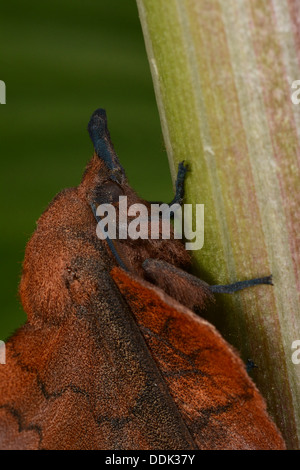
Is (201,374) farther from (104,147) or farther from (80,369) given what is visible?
(104,147)

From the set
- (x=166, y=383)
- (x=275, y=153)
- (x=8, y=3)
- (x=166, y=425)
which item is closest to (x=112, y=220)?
(x=166, y=383)

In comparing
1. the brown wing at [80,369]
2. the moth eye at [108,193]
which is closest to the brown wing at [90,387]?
the brown wing at [80,369]

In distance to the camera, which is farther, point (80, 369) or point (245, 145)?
point (80, 369)

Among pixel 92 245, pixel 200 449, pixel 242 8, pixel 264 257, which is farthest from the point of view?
pixel 92 245

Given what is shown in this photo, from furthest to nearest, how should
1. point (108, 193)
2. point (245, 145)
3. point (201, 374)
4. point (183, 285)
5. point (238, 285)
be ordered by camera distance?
point (108, 193)
point (183, 285)
point (201, 374)
point (238, 285)
point (245, 145)

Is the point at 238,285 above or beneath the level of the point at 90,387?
above

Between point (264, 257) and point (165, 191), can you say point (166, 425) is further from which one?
point (165, 191)

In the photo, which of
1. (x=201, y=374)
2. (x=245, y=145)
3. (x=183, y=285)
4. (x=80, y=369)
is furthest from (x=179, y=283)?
(x=245, y=145)
